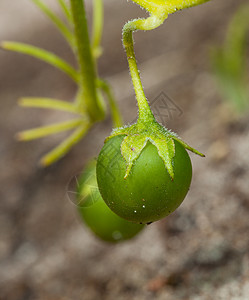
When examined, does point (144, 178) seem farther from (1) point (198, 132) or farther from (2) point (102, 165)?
(1) point (198, 132)

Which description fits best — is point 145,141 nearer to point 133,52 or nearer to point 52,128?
point 133,52

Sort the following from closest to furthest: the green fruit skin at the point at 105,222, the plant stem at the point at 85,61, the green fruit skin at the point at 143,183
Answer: the green fruit skin at the point at 143,183 → the plant stem at the point at 85,61 → the green fruit skin at the point at 105,222

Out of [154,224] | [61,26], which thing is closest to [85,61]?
[61,26]

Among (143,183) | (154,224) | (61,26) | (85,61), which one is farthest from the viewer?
(154,224)

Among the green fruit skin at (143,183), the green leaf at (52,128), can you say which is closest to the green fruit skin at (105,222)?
the green leaf at (52,128)

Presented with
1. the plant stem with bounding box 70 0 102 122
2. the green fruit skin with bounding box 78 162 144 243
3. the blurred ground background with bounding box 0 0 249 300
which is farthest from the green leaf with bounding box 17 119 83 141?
the blurred ground background with bounding box 0 0 249 300

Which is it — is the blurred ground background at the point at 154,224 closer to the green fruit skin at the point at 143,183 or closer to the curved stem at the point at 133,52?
the green fruit skin at the point at 143,183
